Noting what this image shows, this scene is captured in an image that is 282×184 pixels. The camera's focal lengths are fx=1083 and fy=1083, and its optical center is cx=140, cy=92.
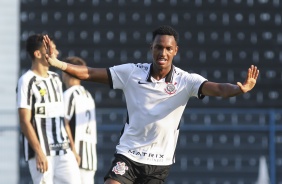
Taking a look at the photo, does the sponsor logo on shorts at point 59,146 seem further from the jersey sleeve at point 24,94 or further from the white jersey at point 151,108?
the white jersey at point 151,108

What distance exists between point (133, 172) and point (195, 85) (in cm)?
76

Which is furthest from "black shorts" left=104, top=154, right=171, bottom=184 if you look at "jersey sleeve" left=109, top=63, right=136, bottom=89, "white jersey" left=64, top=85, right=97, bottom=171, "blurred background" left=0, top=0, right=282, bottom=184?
"blurred background" left=0, top=0, right=282, bottom=184

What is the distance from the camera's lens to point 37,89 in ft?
29.9

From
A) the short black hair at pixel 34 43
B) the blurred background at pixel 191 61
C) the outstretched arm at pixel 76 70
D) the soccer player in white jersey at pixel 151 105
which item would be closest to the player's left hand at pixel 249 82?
the soccer player in white jersey at pixel 151 105

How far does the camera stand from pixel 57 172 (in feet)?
29.9

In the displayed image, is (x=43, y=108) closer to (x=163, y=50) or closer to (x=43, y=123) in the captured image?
(x=43, y=123)

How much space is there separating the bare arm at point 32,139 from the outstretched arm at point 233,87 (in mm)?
1893

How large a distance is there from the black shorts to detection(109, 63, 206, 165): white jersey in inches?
1.5

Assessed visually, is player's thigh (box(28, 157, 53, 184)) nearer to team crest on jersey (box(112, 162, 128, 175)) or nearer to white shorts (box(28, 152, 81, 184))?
white shorts (box(28, 152, 81, 184))

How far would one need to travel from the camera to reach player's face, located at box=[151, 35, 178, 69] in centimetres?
758

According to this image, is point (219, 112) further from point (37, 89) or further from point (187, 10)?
point (37, 89)

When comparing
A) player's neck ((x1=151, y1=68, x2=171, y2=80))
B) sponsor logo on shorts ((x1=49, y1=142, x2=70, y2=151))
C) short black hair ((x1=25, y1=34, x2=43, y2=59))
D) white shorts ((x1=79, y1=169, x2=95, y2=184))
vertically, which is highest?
short black hair ((x1=25, y1=34, x2=43, y2=59))

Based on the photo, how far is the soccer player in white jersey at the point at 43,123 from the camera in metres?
9.00

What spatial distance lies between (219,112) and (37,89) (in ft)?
17.7
